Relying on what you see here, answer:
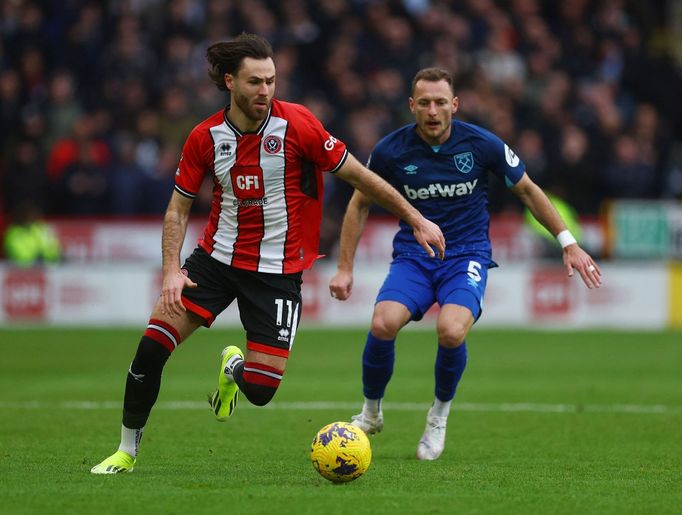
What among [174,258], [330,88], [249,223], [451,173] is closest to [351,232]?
[451,173]

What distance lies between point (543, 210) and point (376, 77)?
43.7 feet

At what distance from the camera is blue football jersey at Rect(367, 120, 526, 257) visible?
8625 mm

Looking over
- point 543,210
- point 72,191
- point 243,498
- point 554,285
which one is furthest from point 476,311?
point 72,191

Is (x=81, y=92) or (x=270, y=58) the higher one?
(x=81, y=92)

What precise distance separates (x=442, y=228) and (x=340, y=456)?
2.22m

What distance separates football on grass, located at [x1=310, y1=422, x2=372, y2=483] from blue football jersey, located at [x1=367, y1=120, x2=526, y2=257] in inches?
78.3

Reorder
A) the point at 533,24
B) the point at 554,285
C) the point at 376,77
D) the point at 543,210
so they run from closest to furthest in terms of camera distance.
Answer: the point at 543,210 < the point at 554,285 < the point at 376,77 < the point at 533,24

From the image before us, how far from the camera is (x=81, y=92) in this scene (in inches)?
853

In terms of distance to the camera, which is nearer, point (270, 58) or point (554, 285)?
point (270, 58)

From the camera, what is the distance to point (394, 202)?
7.38 m

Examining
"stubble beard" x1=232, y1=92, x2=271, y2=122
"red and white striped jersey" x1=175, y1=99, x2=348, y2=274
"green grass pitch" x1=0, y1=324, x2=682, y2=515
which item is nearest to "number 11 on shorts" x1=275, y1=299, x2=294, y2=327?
"red and white striped jersey" x1=175, y1=99, x2=348, y2=274

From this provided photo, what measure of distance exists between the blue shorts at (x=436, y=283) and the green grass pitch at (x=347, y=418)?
3.32ft

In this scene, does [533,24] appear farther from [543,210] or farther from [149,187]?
[543,210]

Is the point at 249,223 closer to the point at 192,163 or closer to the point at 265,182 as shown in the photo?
the point at 265,182
